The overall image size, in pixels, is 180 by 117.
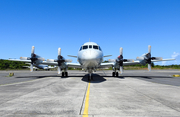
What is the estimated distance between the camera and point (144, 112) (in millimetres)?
4520

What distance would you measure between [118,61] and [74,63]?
6.65 metres

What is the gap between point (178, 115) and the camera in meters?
4.20

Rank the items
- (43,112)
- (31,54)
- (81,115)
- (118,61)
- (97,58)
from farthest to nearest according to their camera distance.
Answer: (31,54) < (118,61) < (97,58) < (43,112) < (81,115)

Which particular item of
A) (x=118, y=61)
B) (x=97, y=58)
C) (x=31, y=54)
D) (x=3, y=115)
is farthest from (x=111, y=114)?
(x=31, y=54)

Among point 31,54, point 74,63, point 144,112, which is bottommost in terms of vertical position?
point 144,112

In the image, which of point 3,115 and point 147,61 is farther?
point 147,61

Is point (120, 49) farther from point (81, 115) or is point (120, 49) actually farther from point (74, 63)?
point (81, 115)

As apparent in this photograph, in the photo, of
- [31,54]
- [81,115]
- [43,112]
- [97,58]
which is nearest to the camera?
[81,115]

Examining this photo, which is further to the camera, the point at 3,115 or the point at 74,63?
the point at 74,63

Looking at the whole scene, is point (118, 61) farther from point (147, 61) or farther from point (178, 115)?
point (178, 115)

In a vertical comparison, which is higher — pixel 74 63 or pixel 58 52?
pixel 58 52

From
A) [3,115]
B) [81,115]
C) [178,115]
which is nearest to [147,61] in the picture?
[178,115]

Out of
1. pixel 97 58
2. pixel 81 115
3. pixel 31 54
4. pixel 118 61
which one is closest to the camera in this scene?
pixel 81 115

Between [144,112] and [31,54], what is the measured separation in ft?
66.6
